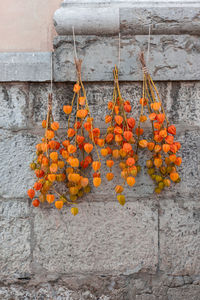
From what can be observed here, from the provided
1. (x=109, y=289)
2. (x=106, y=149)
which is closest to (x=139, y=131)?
(x=106, y=149)

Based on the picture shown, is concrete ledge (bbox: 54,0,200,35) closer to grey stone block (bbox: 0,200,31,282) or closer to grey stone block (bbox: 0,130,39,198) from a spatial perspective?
grey stone block (bbox: 0,130,39,198)

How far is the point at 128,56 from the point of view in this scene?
64.7 inches

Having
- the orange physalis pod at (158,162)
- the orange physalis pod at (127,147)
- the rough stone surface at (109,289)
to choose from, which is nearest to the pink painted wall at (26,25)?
the orange physalis pod at (127,147)

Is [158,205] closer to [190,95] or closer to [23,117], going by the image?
[190,95]

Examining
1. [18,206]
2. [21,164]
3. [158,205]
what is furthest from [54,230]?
[158,205]

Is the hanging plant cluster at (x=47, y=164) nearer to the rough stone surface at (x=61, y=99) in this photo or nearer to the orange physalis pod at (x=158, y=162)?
the rough stone surface at (x=61, y=99)

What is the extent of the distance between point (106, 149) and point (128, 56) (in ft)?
1.79

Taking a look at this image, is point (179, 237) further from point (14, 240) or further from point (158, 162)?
point (14, 240)

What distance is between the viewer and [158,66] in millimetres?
1640

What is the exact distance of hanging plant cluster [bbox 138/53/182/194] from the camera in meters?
1.49

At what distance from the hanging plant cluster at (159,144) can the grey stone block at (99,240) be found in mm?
184

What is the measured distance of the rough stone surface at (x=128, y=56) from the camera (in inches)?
64.4

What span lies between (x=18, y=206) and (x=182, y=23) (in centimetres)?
137

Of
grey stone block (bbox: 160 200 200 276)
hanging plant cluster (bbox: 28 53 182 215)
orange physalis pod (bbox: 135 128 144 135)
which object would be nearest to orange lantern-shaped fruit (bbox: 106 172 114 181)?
hanging plant cluster (bbox: 28 53 182 215)
